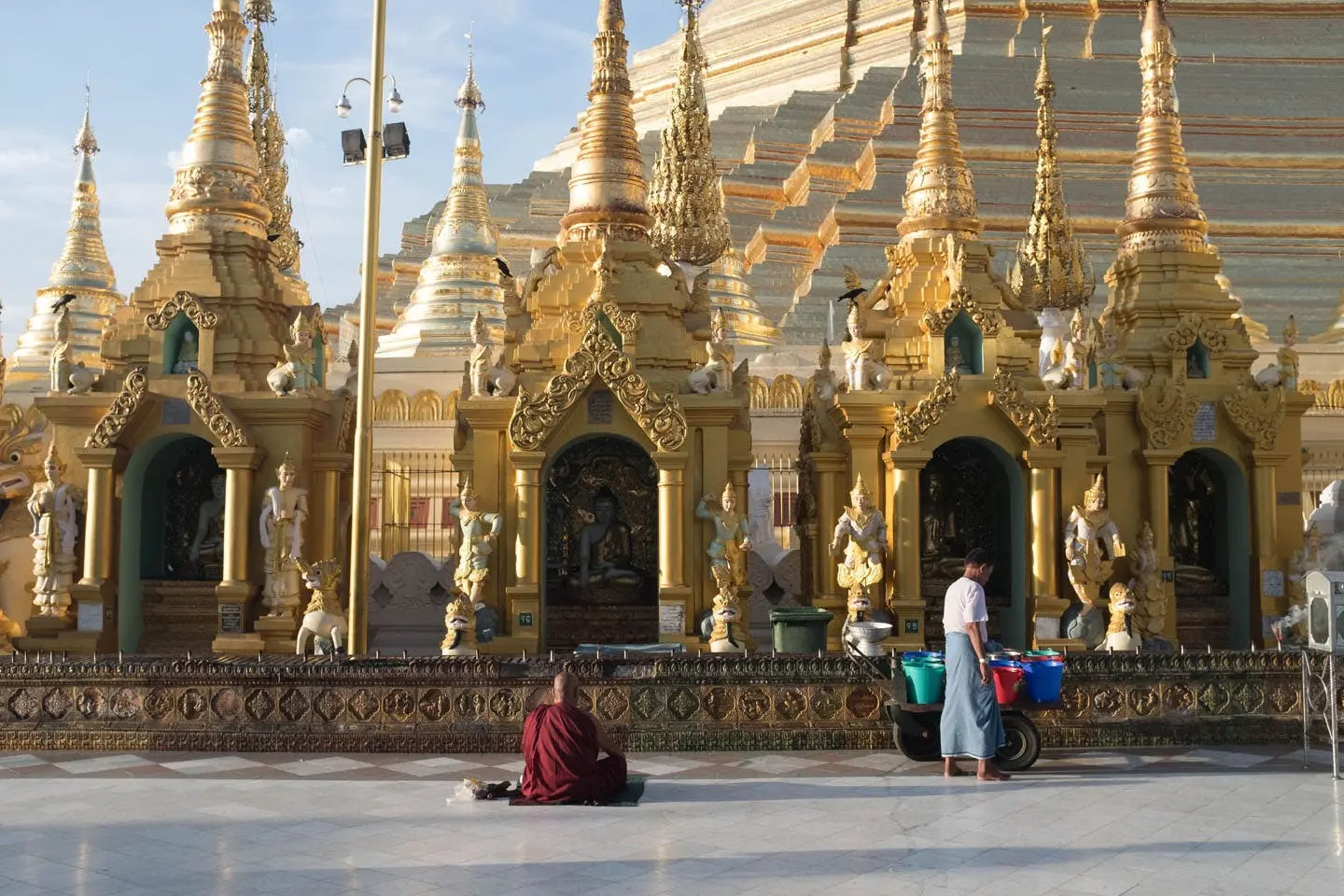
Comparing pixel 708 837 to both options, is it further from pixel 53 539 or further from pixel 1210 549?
pixel 1210 549

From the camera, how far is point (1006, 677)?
9547mm

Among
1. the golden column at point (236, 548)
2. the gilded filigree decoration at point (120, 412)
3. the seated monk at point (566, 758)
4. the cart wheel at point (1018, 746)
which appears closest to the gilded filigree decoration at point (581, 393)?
the golden column at point (236, 548)

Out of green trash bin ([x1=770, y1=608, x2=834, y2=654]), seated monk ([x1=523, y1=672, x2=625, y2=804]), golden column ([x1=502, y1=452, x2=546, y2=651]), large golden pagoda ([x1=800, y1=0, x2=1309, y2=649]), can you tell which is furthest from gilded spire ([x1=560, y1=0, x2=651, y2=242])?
seated monk ([x1=523, y1=672, x2=625, y2=804])

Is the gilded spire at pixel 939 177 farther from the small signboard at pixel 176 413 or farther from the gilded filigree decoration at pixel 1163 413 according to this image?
the small signboard at pixel 176 413

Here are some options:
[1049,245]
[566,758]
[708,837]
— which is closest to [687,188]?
[1049,245]

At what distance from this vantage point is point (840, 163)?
32031 millimetres

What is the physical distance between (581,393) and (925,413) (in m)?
3.34

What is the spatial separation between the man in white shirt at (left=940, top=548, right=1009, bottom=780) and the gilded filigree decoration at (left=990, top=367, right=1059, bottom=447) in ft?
17.2

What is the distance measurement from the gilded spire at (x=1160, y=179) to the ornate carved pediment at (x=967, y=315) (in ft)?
10.4

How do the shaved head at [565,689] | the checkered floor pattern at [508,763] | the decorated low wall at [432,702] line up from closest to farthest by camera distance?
the shaved head at [565,689], the checkered floor pattern at [508,763], the decorated low wall at [432,702]

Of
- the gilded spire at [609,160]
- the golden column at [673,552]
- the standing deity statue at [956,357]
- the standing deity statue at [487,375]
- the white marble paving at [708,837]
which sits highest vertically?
the gilded spire at [609,160]

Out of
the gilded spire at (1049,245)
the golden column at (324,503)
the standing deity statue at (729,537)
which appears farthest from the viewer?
the gilded spire at (1049,245)

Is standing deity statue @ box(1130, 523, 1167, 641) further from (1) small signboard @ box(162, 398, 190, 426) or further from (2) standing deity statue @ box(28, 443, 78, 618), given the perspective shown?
(2) standing deity statue @ box(28, 443, 78, 618)

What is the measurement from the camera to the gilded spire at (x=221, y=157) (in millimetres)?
16078
